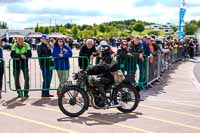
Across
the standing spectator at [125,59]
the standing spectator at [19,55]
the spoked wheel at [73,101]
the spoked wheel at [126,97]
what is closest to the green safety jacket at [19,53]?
the standing spectator at [19,55]

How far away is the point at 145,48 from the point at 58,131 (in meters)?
7.30

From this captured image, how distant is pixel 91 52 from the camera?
1263 centimetres

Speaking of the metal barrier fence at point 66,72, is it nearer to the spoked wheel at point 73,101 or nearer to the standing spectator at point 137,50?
the standing spectator at point 137,50

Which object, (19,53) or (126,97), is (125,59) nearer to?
(19,53)

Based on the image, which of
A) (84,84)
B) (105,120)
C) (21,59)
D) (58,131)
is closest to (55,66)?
(21,59)

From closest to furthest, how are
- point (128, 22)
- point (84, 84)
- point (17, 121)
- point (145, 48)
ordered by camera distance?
point (17, 121) < point (84, 84) < point (145, 48) < point (128, 22)

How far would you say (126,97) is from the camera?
10070 millimetres

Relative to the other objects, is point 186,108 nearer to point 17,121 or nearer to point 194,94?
point 194,94

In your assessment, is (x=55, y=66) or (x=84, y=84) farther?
(x=55, y=66)

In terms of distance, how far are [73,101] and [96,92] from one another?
54cm

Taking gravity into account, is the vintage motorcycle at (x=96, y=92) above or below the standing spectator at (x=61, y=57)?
below

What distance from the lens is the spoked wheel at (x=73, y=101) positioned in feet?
31.7

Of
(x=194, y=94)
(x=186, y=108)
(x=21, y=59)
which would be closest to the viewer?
(x=186, y=108)

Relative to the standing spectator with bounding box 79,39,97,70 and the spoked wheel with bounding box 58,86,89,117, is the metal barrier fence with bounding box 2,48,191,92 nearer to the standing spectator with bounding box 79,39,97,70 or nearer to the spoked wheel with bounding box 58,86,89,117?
the standing spectator with bounding box 79,39,97,70
